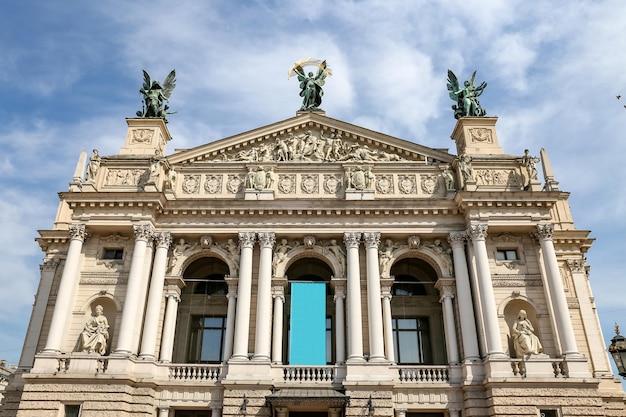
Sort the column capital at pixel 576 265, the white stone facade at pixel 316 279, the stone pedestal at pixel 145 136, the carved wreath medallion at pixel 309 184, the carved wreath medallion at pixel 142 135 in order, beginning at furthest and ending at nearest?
the carved wreath medallion at pixel 142 135, the column capital at pixel 576 265, the stone pedestal at pixel 145 136, the carved wreath medallion at pixel 309 184, the white stone facade at pixel 316 279

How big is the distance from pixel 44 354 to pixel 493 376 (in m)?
20.9

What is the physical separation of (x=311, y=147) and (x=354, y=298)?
383 inches

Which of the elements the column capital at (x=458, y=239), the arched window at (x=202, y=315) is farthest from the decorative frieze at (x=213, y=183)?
the column capital at (x=458, y=239)

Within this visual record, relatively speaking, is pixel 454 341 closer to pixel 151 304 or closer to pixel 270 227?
pixel 270 227

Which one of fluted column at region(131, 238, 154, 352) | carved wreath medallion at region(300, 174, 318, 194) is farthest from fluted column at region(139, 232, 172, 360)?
carved wreath medallion at region(300, 174, 318, 194)

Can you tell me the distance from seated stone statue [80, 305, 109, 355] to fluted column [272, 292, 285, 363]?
27.3 feet

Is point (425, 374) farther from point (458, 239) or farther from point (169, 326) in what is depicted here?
point (169, 326)

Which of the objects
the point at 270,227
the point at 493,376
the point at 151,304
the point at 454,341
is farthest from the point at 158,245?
the point at 493,376

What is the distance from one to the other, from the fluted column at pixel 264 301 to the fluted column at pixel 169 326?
4471 millimetres

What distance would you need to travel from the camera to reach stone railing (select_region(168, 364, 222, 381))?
25.4 m

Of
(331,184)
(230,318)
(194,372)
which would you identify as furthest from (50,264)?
(331,184)

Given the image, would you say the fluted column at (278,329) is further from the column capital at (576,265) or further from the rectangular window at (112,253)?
the column capital at (576,265)

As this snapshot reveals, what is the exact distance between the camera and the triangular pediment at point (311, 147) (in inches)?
1220

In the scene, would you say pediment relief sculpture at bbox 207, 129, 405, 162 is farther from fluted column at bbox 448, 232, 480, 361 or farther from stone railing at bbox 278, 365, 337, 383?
stone railing at bbox 278, 365, 337, 383
